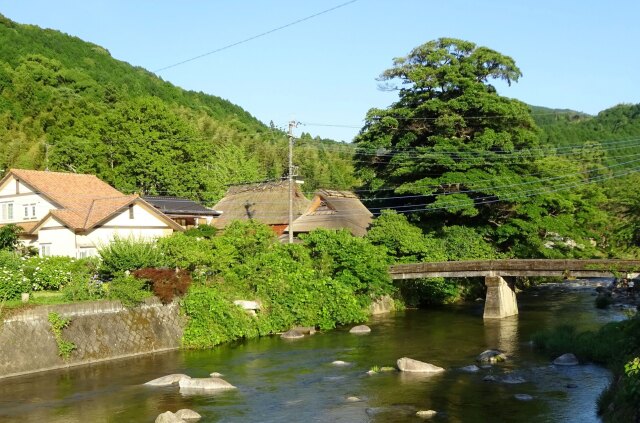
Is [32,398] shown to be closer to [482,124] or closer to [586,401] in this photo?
[586,401]

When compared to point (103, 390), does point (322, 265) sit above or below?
above

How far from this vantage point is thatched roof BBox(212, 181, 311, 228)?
55938 millimetres

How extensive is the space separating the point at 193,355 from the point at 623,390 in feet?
63.7

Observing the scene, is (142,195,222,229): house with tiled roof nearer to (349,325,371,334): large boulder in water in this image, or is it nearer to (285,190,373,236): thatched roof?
(285,190,373,236): thatched roof

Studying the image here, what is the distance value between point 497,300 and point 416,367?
46.7 ft

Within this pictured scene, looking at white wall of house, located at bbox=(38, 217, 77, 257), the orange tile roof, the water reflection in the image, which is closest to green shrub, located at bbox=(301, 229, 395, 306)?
the water reflection

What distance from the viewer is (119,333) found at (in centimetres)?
2898

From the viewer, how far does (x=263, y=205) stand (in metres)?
57.1

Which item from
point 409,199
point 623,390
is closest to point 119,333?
point 623,390

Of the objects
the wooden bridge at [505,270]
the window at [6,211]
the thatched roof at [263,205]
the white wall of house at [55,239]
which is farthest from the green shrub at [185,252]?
the thatched roof at [263,205]

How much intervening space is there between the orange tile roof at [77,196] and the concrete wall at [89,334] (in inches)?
503

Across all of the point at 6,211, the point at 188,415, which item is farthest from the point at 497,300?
the point at 6,211

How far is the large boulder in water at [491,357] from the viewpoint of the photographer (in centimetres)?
2555

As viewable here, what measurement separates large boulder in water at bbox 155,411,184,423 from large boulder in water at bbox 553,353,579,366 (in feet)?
48.4
